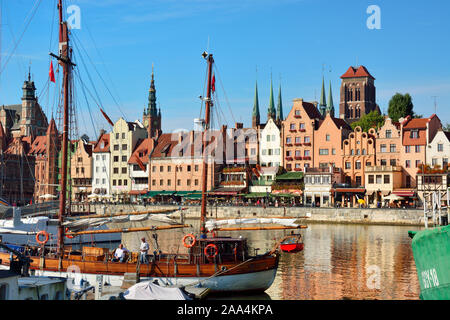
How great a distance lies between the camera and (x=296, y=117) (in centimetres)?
11900

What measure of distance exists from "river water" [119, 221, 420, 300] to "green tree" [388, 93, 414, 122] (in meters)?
60.8

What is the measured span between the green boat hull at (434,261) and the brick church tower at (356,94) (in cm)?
16540

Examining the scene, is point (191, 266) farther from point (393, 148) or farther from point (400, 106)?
point (400, 106)

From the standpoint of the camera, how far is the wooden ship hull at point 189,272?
1470 inches

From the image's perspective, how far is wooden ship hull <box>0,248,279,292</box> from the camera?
123 feet

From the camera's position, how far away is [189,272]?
123 feet

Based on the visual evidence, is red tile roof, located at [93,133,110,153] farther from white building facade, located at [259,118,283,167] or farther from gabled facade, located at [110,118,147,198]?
white building facade, located at [259,118,283,167]

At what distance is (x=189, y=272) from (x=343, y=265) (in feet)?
60.0

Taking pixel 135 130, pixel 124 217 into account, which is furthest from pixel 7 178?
pixel 124 217

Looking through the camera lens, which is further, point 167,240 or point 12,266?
point 167,240

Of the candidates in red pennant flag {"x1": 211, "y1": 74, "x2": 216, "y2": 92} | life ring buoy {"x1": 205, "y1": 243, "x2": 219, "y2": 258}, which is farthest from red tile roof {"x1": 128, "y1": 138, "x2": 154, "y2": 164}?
life ring buoy {"x1": 205, "y1": 243, "x2": 219, "y2": 258}

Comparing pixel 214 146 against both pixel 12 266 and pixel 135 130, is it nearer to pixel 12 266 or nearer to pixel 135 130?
pixel 135 130

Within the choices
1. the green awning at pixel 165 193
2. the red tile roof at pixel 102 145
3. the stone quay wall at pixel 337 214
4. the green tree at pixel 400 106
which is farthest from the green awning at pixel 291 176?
the red tile roof at pixel 102 145
